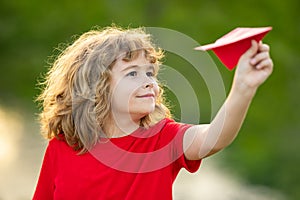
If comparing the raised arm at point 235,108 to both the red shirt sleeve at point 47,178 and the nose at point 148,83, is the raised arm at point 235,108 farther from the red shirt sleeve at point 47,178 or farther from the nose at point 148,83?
the red shirt sleeve at point 47,178

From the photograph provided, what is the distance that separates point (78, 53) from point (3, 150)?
18.7 feet

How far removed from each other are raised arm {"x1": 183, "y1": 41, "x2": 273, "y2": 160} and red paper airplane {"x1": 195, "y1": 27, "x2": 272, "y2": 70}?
0.07 feet

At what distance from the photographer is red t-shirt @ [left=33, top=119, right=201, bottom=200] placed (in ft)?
9.71

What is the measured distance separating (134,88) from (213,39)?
5359 millimetres

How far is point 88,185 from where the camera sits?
9.90 feet

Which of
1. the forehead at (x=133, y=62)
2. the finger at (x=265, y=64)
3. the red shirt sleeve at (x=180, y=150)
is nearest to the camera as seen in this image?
the finger at (x=265, y=64)

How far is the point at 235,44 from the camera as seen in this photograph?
8.18 feet

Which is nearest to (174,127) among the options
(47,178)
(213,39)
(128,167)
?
(128,167)

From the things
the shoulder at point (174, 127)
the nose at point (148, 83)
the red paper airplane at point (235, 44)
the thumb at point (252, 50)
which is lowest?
the thumb at point (252, 50)

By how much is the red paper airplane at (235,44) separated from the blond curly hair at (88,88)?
602mm

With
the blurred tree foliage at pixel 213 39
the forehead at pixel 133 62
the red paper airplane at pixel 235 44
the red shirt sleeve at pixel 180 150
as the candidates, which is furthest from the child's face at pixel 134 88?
the blurred tree foliage at pixel 213 39

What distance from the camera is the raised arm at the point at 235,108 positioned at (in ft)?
8.09

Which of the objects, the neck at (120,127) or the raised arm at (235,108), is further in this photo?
the neck at (120,127)

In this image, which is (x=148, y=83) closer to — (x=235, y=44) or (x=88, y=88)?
(x=88, y=88)
